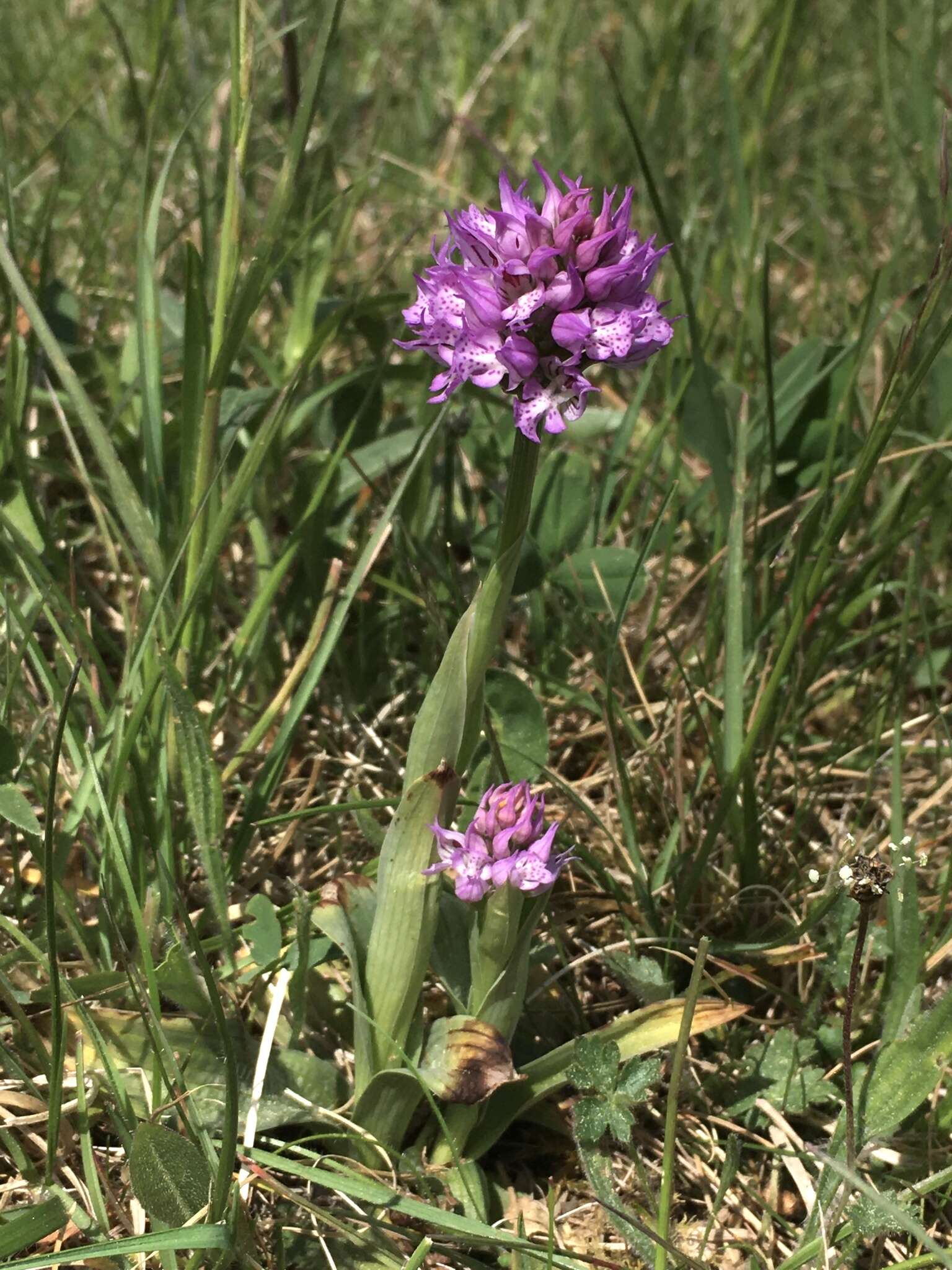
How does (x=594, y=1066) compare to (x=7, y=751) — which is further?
(x=7, y=751)

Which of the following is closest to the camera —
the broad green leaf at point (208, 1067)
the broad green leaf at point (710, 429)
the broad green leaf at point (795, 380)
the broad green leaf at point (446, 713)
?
the broad green leaf at point (446, 713)

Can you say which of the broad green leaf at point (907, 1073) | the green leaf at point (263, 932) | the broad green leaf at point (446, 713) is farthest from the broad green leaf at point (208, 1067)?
the broad green leaf at point (907, 1073)

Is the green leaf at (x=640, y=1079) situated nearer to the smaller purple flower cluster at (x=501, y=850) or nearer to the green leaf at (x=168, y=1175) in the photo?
the smaller purple flower cluster at (x=501, y=850)

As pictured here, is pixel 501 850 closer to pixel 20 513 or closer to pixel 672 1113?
pixel 672 1113

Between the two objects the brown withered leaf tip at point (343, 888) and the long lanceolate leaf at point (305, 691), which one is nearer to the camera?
the brown withered leaf tip at point (343, 888)

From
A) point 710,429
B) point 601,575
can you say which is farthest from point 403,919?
point 710,429

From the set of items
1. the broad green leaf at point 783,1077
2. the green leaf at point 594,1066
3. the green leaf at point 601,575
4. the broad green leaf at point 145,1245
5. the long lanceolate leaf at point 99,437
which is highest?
the long lanceolate leaf at point 99,437
